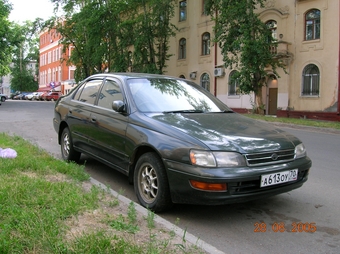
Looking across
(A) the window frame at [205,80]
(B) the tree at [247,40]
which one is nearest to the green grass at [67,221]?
(B) the tree at [247,40]

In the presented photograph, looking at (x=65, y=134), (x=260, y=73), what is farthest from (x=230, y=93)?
(x=65, y=134)

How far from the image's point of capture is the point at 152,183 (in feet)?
13.4

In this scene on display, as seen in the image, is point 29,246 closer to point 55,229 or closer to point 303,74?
point 55,229

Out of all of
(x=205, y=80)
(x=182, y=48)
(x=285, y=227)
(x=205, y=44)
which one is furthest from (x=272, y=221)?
(x=182, y=48)

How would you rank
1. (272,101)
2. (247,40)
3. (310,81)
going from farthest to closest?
(272,101)
(310,81)
(247,40)

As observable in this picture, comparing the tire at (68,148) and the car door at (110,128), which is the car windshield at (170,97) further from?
the tire at (68,148)

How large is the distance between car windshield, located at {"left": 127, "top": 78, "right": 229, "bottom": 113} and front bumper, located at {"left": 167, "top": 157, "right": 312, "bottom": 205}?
119cm

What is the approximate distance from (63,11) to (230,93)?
22623mm

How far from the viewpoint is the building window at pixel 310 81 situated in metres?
20.6

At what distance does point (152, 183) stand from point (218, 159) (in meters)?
0.93

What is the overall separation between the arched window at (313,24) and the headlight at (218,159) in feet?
63.7

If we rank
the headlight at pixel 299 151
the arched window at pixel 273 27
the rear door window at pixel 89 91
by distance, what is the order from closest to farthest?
the headlight at pixel 299 151
the rear door window at pixel 89 91
the arched window at pixel 273 27

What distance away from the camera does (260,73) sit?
20281mm

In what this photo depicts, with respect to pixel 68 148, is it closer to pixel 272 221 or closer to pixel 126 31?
pixel 272 221
